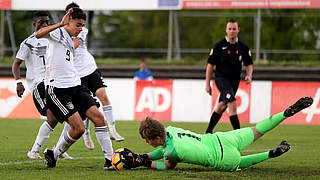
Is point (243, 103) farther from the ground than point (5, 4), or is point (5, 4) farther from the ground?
point (5, 4)

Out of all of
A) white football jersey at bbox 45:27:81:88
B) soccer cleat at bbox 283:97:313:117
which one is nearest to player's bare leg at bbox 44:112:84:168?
white football jersey at bbox 45:27:81:88

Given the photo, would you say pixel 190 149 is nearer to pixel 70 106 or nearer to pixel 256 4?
pixel 70 106

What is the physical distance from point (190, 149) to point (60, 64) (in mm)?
1990

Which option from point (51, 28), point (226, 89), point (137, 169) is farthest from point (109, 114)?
point (51, 28)

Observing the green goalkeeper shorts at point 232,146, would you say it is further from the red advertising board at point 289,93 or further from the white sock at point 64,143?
the red advertising board at point 289,93

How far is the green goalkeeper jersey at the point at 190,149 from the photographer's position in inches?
277

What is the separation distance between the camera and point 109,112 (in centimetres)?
1106

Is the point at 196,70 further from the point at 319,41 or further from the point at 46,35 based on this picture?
the point at 46,35

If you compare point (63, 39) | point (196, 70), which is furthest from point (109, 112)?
point (196, 70)

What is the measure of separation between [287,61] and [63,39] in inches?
764

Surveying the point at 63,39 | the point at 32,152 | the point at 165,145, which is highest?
the point at 63,39

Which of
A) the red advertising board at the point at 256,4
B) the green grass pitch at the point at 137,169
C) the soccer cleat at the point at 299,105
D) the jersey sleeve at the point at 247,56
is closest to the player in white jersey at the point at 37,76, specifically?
the green grass pitch at the point at 137,169

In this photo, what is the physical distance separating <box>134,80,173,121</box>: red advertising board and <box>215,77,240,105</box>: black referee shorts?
697 centimetres

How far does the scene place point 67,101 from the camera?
761 centimetres
